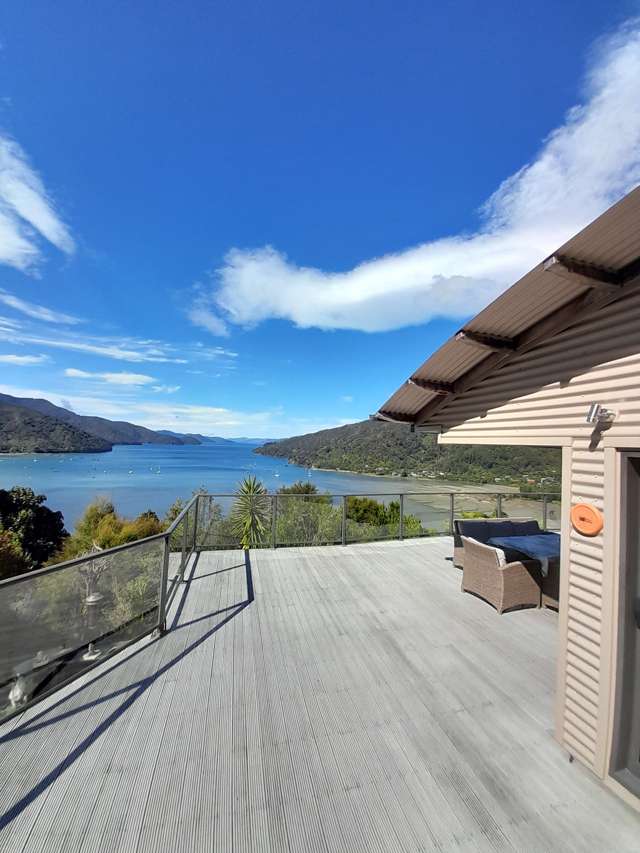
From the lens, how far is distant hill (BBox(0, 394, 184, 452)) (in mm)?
143750

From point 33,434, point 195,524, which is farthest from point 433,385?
point 33,434

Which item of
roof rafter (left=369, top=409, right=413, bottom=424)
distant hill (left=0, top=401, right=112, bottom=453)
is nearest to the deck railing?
roof rafter (left=369, top=409, right=413, bottom=424)

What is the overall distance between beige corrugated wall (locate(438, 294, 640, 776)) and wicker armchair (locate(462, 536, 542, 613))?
1.72 meters

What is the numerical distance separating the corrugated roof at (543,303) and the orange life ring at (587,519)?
48.3 inches

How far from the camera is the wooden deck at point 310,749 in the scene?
5.42ft

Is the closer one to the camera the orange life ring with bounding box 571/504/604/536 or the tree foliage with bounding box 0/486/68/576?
the orange life ring with bounding box 571/504/604/536

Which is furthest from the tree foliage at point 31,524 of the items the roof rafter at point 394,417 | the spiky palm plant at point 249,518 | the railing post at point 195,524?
the roof rafter at point 394,417

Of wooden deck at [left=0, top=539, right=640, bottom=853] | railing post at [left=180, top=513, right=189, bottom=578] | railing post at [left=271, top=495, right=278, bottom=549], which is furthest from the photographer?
railing post at [left=271, top=495, right=278, bottom=549]

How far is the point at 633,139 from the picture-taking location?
4375 mm

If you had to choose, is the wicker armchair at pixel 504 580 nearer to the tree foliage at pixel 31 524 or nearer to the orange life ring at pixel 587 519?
the orange life ring at pixel 587 519

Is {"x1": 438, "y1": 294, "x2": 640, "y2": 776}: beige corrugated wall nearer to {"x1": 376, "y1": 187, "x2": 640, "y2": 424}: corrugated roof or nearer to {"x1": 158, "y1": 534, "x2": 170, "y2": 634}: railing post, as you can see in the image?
{"x1": 376, "y1": 187, "x2": 640, "y2": 424}: corrugated roof

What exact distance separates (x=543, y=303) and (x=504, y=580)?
297 centimetres

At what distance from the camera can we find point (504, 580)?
396cm

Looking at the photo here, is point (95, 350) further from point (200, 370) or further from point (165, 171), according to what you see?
point (165, 171)
